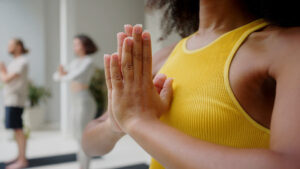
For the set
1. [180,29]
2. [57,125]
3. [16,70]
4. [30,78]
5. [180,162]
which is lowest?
[57,125]

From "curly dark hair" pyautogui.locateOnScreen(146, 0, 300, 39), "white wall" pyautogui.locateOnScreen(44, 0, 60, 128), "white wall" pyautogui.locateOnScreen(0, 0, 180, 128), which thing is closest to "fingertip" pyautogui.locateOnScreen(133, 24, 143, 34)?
"curly dark hair" pyautogui.locateOnScreen(146, 0, 300, 39)

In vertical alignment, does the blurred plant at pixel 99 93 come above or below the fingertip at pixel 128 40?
below

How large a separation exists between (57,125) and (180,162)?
229 inches

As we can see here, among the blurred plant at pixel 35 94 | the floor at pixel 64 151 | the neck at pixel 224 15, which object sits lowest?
the floor at pixel 64 151

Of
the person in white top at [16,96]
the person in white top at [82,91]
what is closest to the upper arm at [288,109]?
the person in white top at [82,91]

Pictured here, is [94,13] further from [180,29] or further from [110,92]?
[110,92]

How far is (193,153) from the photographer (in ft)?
1.49

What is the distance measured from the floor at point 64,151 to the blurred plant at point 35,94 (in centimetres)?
60

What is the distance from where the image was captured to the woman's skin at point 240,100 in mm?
406

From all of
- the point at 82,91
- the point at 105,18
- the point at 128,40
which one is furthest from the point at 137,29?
the point at 105,18

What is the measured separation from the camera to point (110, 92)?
23.9 inches

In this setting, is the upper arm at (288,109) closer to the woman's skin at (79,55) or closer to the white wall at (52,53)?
the woman's skin at (79,55)

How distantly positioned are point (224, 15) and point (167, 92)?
21cm

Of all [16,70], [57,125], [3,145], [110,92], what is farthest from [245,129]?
[57,125]
